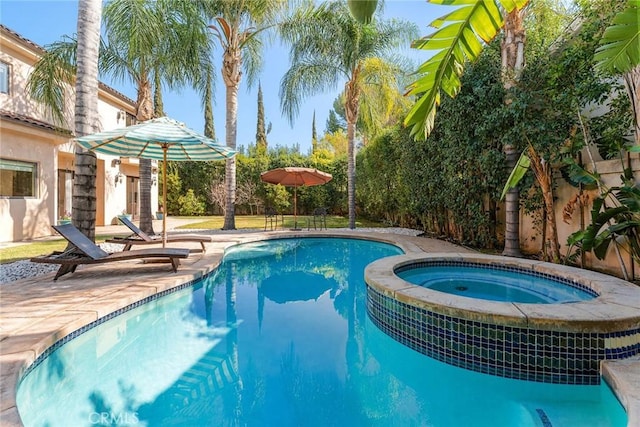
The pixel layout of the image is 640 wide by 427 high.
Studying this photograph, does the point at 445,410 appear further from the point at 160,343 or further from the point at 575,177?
the point at 575,177

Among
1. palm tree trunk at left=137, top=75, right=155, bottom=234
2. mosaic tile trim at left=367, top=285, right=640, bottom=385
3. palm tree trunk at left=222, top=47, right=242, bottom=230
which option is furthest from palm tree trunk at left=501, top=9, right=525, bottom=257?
palm tree trunk at left=137, top=75, right=155, bottom=234

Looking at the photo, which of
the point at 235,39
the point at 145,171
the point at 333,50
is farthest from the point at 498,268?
the point at 235,39

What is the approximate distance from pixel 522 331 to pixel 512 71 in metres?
6.97

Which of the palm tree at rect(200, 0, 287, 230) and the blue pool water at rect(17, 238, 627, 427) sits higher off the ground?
the palm tree at rect(200, 0, 287, 230)

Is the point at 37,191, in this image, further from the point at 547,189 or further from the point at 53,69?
the point at 547,189

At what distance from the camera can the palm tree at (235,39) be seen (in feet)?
45.3

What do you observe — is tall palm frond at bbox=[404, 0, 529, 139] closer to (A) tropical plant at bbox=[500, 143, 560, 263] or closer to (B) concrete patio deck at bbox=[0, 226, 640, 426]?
(B) concrete patio deck at bbox=[0, 226, 640, 426]

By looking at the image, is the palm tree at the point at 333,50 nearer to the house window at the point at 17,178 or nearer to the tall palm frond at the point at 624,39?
the house window at the point at 17,178

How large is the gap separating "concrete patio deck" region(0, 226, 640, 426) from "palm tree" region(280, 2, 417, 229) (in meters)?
10.0

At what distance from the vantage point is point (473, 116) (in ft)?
29.8

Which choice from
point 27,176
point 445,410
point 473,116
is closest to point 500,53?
point 473,116

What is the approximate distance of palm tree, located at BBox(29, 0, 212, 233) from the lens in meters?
10.1

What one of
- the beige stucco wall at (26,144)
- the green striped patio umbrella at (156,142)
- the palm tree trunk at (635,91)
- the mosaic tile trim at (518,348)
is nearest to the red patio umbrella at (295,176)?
the green striped patio umbrella at (156,142)

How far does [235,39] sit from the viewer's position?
47.9 ft
